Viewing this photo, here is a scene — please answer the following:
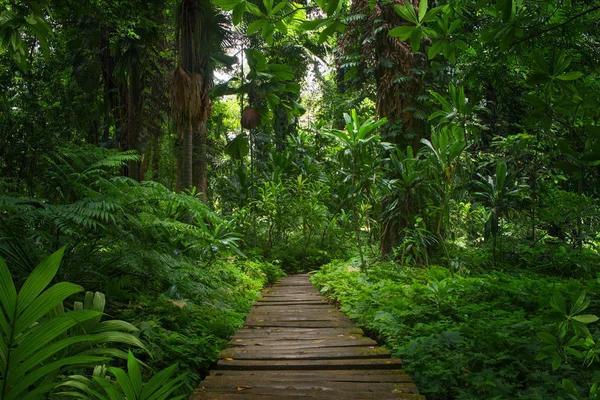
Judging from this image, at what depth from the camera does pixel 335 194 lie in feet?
36.2

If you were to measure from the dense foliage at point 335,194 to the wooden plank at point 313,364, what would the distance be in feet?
0.50

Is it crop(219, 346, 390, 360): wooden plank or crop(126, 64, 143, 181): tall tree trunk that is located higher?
crop(126, 64, 143, 181): tall tree trunk

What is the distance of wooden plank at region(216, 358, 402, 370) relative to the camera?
2855 mm

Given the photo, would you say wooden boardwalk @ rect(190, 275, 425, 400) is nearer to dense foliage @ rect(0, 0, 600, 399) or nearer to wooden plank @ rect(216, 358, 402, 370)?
wooden plank @ rect(216, 358, 402, 370)

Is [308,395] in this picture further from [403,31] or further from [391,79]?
[391,79]

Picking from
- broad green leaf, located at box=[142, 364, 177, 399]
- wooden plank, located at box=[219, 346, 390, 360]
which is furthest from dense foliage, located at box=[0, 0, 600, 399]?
wooden plank, located at box=[219, 346, 390, 360]

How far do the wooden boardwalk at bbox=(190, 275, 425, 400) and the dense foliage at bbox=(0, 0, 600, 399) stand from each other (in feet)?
0.56

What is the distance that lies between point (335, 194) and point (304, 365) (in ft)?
27.2

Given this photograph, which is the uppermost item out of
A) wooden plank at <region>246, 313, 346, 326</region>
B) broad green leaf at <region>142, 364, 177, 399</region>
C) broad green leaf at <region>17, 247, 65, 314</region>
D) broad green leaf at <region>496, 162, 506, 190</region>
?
broad green leaf at <region>496, 162, 506, 190</region>

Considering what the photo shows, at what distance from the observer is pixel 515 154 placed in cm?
678

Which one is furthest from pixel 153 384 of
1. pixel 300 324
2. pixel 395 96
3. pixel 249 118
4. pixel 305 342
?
pixel 249 118

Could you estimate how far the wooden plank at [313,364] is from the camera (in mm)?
2855

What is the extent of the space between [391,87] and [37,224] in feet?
17.8

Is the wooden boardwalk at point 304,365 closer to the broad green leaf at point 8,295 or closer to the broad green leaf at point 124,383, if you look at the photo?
the broad green leaf at point 124,383
